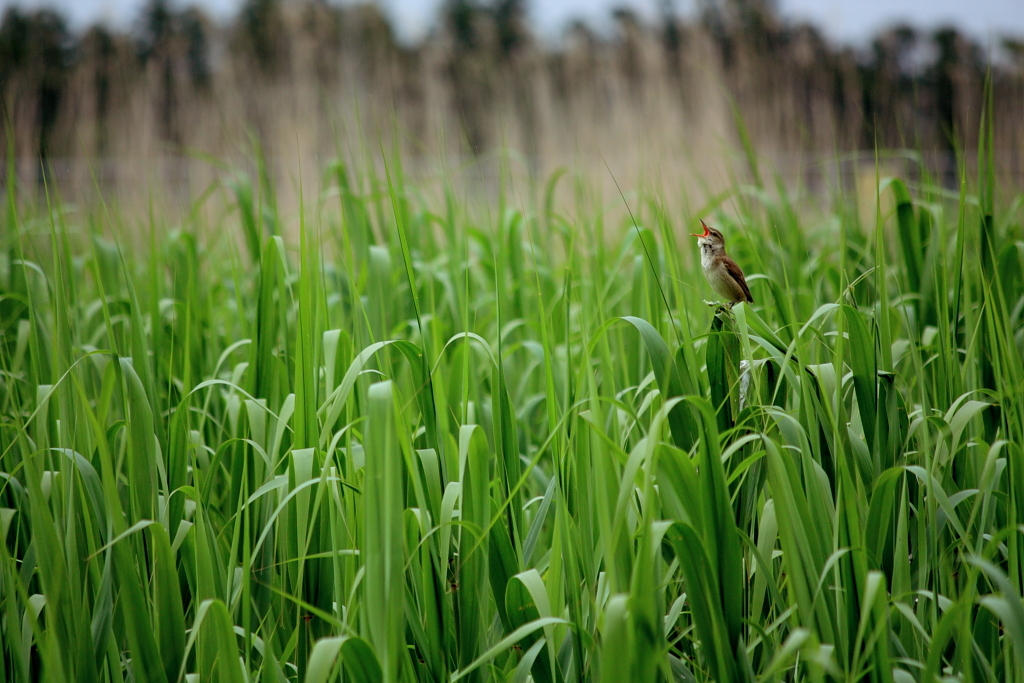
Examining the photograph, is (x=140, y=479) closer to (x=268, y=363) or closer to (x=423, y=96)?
(x=268, y=363)

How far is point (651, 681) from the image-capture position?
2.36 feet

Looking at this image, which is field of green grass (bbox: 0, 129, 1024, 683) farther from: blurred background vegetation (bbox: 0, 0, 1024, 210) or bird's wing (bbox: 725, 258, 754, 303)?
blurred background vegetation (bbox: 0, 0, 1024, 210)

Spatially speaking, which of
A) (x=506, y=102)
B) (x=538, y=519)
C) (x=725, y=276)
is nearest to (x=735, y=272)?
(x=725, y=276)

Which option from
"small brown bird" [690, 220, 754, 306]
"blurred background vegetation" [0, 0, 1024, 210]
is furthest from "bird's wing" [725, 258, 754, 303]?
"blurred background vegetation" [0, 0, 1024, 210]

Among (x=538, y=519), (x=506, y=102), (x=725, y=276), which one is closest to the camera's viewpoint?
(x=538, y=519)

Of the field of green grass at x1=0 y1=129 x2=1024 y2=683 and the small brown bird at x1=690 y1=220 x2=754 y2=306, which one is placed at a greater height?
the small brown bird at x1=690 y1=220 x2=754 y2=306

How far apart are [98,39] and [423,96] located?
1.71 meters

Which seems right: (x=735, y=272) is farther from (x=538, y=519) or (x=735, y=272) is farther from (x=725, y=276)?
(x=538, y=519)

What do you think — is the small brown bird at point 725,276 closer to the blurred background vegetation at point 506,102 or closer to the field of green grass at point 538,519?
the field of green grass at point 538,519

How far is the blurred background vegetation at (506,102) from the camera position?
120 inches

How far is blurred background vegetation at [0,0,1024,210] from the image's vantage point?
10.0 feet

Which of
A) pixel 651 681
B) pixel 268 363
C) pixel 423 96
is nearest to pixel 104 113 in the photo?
pixel 423 96

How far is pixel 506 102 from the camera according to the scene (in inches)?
141

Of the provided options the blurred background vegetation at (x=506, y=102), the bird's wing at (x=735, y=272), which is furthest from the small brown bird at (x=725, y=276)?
the blurred background vegetation at (x=506, y=102)
